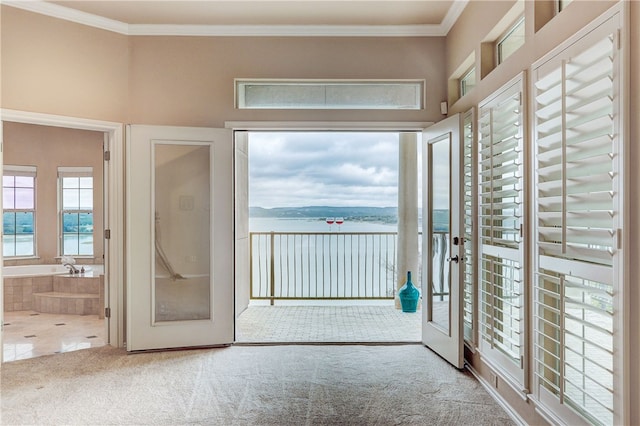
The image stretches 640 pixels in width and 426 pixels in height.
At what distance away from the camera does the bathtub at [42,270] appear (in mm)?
6220

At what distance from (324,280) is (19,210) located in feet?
15.8

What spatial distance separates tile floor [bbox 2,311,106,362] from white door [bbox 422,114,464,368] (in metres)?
3.16

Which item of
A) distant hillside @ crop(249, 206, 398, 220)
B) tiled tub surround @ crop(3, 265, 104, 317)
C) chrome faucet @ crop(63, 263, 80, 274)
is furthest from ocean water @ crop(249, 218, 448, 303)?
chrome faucet @ crop(63, 263, 80, 274)

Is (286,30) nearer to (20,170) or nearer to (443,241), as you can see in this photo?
(443,241)

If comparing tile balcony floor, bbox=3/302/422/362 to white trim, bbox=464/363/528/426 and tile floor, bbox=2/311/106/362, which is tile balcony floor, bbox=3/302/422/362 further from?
white trim, bbox=464/363/528/426

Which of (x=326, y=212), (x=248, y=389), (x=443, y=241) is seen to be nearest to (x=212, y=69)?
(x=443, y=241)

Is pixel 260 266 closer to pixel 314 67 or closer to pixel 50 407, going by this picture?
pixel 314 67

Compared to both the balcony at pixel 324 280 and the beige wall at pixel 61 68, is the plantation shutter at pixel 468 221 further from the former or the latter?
the beige wall at pixel 61 68

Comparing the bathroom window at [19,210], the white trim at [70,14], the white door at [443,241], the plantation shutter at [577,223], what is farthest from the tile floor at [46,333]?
the plantation shutter at [577,223]

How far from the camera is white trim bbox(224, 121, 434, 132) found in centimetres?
410

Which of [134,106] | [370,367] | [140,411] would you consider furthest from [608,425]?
[134,106]

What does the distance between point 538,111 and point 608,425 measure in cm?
150

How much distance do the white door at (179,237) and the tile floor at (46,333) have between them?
2.54ft

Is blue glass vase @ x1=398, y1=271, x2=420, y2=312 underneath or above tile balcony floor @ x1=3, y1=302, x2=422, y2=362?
above
